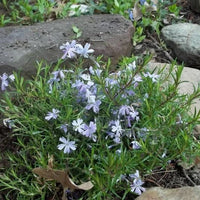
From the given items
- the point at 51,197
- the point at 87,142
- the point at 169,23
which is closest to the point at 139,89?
the point at 87,142

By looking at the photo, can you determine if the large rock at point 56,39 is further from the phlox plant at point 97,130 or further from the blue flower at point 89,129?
the blue flower at point 89,129

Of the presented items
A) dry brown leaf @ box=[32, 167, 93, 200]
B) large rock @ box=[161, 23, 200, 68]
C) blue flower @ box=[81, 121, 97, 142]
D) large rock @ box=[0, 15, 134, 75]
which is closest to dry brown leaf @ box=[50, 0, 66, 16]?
large rock @ box=[0, 15, 134, 75]

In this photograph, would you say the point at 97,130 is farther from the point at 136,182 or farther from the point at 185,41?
the point at 185,41

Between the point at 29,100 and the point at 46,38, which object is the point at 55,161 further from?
the point at 46,38

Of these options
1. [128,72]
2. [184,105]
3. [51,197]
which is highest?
[128,72]

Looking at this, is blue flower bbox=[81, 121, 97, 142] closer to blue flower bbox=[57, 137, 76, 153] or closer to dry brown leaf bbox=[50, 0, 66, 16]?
blue flower bbox=[57, 137, 76, 153]

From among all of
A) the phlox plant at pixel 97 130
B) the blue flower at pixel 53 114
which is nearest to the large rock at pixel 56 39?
the phlox plant at pixel 97 130
